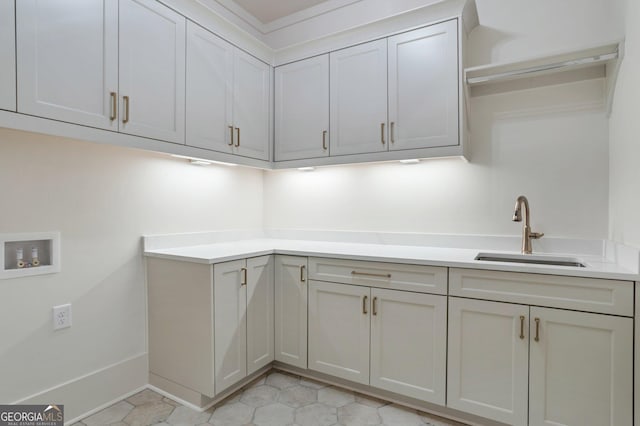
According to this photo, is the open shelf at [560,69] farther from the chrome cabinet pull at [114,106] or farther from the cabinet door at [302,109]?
the chrome cabinet pull at [114,106]

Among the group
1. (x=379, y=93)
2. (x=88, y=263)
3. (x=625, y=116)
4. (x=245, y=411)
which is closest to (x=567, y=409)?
(x=625, y=116)

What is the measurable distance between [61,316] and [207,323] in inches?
29.5

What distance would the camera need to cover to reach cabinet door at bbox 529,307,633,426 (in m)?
1.46

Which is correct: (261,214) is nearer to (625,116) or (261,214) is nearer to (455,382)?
(455,382)

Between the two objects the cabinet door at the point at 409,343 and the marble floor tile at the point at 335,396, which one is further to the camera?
the marble floor tile at the point at 335,396

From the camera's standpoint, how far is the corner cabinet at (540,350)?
4.83 feet

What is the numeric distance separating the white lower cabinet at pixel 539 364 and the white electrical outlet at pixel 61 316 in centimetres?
203

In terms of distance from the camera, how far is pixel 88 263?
1928 millimetres

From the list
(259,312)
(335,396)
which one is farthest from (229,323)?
(335,396)

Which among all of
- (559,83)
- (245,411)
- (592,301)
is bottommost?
(245,411)

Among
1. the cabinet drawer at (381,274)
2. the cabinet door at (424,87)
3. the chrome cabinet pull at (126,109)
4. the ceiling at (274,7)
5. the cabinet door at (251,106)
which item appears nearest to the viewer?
the chrome cabinet pull at (126,109)

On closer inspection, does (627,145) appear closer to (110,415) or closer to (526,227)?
(526,227)

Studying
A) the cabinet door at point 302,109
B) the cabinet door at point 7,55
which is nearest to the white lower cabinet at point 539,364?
the cabinet door at point 302,109

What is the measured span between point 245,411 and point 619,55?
271 cm
